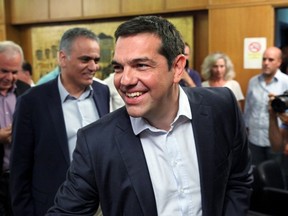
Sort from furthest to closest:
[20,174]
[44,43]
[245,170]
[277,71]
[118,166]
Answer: [44,43], [277,71], [20,174], [245,170], [118,166]

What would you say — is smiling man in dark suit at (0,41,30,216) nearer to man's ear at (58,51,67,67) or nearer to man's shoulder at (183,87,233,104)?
man's ear at (58,51,67,67)

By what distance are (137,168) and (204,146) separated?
25cm

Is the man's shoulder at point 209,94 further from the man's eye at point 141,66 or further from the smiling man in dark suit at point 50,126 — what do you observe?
the smiling man in dark suit at point 50,126

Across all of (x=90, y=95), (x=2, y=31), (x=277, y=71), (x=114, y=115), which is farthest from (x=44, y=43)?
(x=114, y=115)

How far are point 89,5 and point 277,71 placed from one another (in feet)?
11.8

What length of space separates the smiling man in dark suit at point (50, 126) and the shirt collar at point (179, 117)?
774 mm

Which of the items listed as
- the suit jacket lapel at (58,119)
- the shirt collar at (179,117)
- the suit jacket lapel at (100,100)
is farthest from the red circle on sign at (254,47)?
the shirt collar at (179,117)

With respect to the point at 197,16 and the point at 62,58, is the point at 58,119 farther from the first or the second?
the point at 197,16

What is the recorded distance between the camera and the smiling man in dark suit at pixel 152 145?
112 cm

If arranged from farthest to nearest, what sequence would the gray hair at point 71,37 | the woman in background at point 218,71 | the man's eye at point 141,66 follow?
the woman in background at point 218,71 < the gray hair at point 71,37 < the man's eye at point 141,66

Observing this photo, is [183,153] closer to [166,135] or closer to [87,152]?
[166,135]

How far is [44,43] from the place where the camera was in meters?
7.07

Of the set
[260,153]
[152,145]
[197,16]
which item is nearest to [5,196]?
[152,145]

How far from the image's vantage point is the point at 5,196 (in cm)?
234
